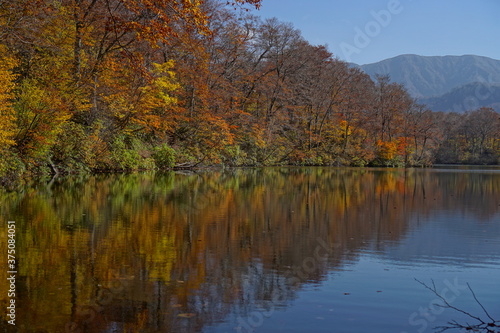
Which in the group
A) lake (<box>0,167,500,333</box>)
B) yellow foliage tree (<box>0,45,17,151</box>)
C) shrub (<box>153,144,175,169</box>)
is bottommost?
lake (<box>0,167,500,333</box>)

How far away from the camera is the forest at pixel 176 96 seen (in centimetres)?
1775

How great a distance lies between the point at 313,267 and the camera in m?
6.44

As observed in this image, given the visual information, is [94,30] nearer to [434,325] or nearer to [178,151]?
[178,151]

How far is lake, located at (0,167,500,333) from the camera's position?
446 cm

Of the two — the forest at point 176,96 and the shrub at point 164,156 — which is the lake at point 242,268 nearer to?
the forest at point 176,96

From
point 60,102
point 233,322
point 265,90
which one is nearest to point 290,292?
point 233,322

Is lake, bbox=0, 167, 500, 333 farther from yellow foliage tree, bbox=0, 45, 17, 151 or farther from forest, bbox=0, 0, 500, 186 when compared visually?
forest, bbox=0, 0, 500, 186

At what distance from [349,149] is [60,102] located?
126 ft

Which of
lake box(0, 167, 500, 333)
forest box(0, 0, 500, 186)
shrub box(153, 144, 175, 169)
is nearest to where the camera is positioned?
lake box(0, 167, 500, 333)

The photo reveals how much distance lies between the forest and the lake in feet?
18.3

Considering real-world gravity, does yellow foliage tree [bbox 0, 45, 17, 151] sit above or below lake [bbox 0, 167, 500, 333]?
above

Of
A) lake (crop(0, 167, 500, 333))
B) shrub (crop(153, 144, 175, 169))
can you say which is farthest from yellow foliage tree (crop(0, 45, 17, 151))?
shrub (crop(153, 144, 175, 169))

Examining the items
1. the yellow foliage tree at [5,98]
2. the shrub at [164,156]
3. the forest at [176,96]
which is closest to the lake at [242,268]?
the yellow foliage tree at [5,98]

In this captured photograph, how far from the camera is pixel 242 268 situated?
20.7 ft
